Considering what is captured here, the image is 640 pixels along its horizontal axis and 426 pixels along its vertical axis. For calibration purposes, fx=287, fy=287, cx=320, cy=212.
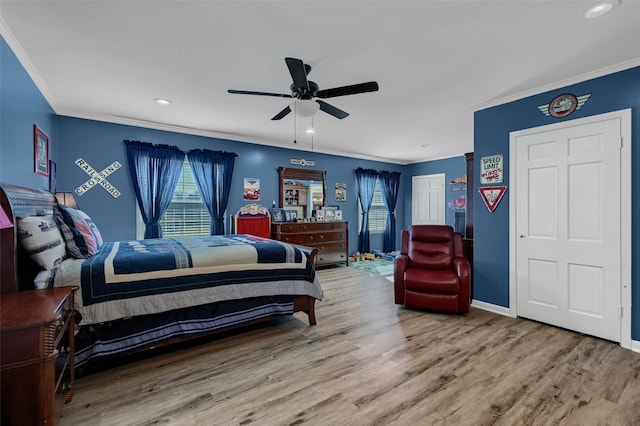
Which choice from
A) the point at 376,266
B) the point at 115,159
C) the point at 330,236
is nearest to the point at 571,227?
the point at 376,266

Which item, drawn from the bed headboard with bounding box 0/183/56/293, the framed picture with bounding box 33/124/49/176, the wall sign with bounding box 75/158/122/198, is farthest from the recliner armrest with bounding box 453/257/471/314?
the wall sign with bounding box 75/158/122/198

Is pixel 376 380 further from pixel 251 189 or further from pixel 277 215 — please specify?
Answer: pixel 251 189

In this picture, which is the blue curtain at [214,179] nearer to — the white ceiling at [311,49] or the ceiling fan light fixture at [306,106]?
the white ceiling at [311,49]

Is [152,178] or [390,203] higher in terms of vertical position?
[152,178]

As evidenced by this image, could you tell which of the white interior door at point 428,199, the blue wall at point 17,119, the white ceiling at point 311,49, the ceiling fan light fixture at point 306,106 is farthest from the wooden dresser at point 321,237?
the blue wall at point 17,119

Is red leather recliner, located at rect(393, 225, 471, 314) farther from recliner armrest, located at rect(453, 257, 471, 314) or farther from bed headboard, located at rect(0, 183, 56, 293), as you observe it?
bed headboard, located at rect(0, 183, 56, 293)

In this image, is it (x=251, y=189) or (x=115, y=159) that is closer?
(x=115, y=159)

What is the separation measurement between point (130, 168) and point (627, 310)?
6.02 m

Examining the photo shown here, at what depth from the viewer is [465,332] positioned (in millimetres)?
2859

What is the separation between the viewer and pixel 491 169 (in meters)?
3.48

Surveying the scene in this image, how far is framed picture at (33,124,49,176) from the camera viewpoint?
2.84 metres

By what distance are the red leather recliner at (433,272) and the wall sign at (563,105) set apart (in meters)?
1.64

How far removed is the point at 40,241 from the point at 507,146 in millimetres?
4373

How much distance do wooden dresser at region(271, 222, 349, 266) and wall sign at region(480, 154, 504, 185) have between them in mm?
3082
